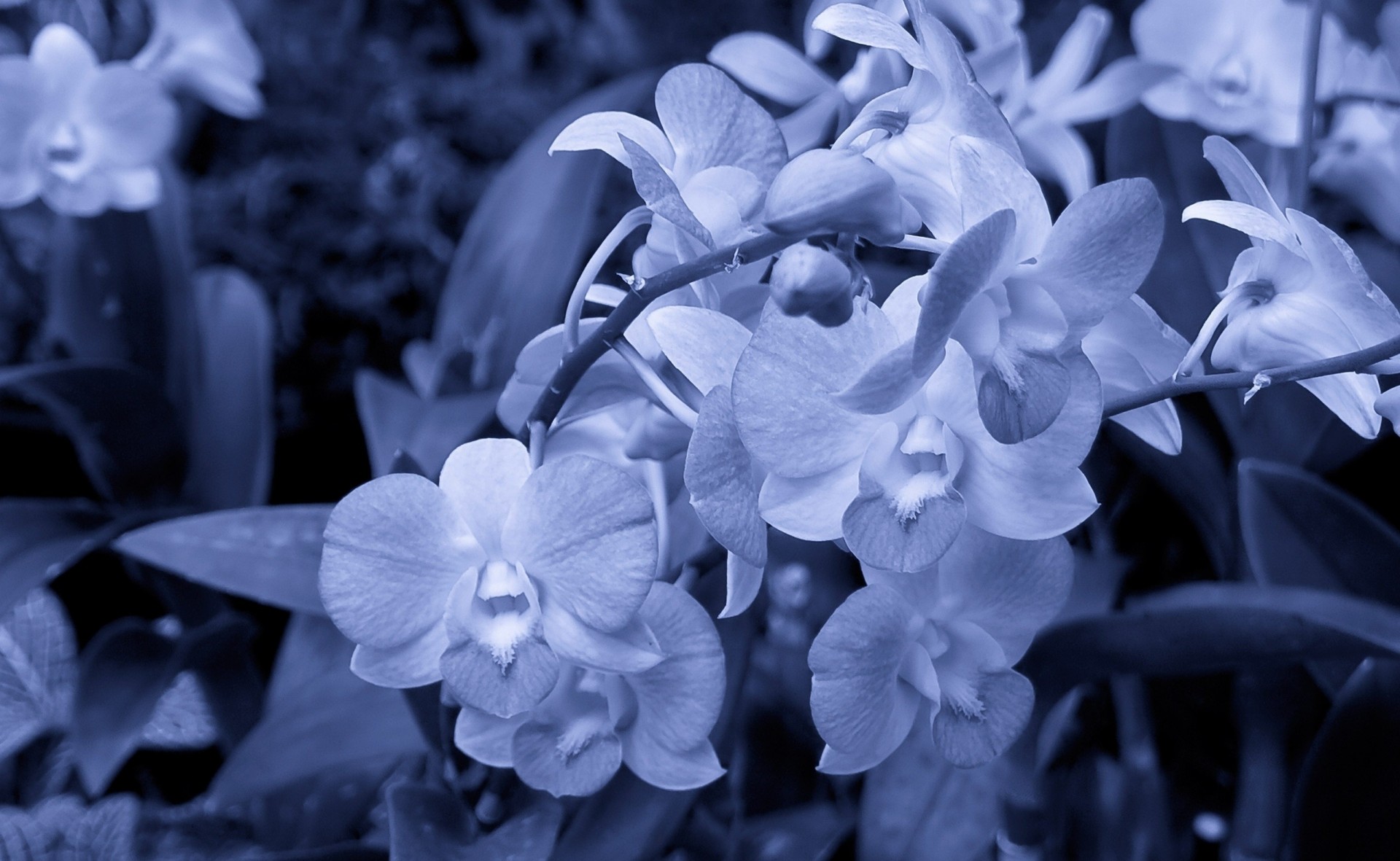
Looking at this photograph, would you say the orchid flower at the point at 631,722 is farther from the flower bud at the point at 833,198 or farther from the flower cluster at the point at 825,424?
the flower bud at the point at 833,198

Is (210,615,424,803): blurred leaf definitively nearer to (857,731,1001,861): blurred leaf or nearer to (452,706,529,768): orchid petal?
(452,706,529,768): orchid petal

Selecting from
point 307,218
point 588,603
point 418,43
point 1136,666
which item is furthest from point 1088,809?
point 418,43

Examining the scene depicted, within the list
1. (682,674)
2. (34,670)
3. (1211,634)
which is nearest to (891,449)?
(682,674)

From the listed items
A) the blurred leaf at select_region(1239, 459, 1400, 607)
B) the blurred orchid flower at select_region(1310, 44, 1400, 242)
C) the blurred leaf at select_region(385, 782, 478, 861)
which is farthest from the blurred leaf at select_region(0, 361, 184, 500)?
the blurred orchid flower at select_region(1310, 44, 1400, 242)

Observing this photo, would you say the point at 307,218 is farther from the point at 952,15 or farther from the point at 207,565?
the point at 952,15

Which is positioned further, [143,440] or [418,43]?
[418,43]

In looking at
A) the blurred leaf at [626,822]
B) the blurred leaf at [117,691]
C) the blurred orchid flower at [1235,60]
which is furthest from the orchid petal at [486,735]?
the blurred orchid flower at [1235,60]

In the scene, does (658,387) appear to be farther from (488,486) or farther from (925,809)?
(925,809)
